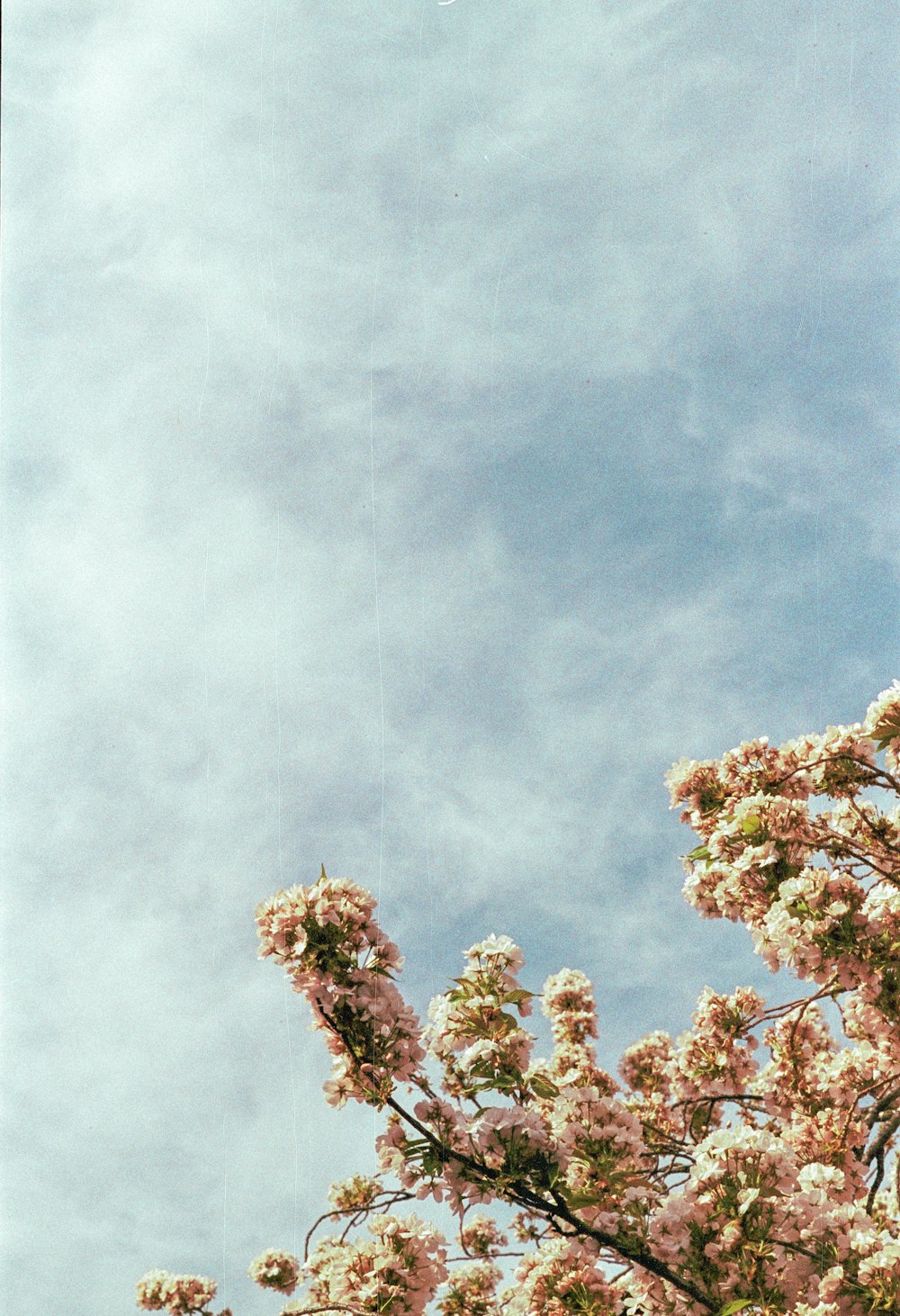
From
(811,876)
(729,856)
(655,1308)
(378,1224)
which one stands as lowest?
(655,1308)

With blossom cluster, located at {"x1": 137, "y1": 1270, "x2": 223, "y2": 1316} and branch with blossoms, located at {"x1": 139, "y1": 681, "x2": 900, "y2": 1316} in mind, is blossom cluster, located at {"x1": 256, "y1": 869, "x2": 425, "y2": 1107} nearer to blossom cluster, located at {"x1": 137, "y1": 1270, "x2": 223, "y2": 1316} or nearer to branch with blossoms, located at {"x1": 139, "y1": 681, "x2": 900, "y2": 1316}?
branch with blossoms, located at {"x1": 139, "y1": 681, "x2": 900, "y2": 1316}

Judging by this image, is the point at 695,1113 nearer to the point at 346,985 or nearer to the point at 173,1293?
the point at 346,985

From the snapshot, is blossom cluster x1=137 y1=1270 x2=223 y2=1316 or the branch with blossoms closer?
the branch with blossoms

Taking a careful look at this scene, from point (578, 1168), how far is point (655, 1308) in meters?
0.70

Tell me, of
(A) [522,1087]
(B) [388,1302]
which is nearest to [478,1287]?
(B) [388,1302]

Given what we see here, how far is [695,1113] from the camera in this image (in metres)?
7.11

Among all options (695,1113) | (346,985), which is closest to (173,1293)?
(695,1113)

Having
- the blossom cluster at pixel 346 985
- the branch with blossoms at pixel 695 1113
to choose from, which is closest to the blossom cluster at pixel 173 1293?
the branch with blossoms at pixel 695 1113

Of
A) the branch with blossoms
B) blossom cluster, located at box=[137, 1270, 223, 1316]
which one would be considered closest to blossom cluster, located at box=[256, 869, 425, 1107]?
the branch with blossoms

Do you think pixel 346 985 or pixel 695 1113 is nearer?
pixel 346 985

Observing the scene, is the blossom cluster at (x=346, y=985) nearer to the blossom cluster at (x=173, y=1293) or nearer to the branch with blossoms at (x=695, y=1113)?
the branch with blossoms at (x=695, y=1113)

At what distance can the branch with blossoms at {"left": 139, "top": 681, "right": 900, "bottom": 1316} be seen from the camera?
4.36 m

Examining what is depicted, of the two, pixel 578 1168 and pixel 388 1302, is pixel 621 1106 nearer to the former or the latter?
pixel 578 1168

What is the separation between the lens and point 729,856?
254 inches
